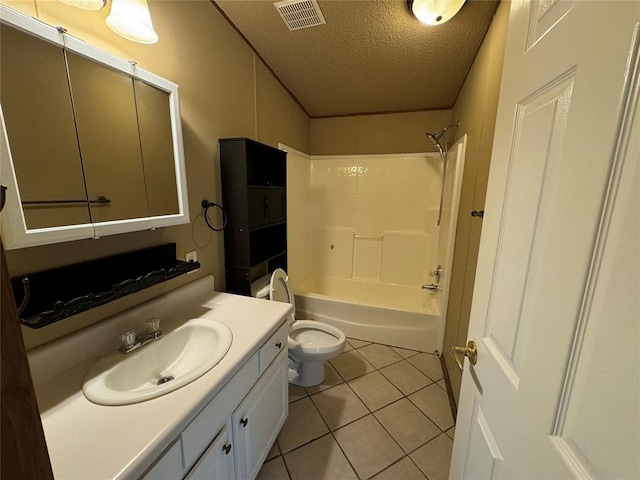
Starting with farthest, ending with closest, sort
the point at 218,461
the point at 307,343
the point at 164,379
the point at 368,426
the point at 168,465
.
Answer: the point at 307,343, the point at 368,426, the point at 164,379, the point at 218,461, the point at 168,465

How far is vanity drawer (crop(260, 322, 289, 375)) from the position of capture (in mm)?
1137

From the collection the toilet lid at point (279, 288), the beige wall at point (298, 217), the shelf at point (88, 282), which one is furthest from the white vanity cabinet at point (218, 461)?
the beige wall at point (298, 217)

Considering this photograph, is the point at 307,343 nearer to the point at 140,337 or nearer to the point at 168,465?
the point at 140,337

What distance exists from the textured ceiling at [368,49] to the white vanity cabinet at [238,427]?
69.5 inches

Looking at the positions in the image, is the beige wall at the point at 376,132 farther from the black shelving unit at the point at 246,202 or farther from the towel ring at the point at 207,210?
the towel ring at the point at 207,210

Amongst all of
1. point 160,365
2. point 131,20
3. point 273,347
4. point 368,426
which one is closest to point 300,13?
point 131,20

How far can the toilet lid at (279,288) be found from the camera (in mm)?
1806

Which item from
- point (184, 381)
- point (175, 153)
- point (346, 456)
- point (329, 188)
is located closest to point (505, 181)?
point (184, 381)

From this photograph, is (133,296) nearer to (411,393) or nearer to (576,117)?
(576,117)

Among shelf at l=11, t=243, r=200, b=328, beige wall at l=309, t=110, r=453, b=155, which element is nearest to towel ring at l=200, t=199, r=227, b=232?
shelf at l=11, t=243, r=200, b=328

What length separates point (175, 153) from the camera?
121 cm

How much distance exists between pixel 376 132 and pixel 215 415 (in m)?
2.95

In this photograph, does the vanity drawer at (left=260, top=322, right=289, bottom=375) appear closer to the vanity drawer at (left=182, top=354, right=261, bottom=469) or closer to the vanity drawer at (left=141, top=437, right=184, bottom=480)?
the vanity drawer at (left=182, top=354, right=261, bottom=469)

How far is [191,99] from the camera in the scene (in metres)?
1.34
